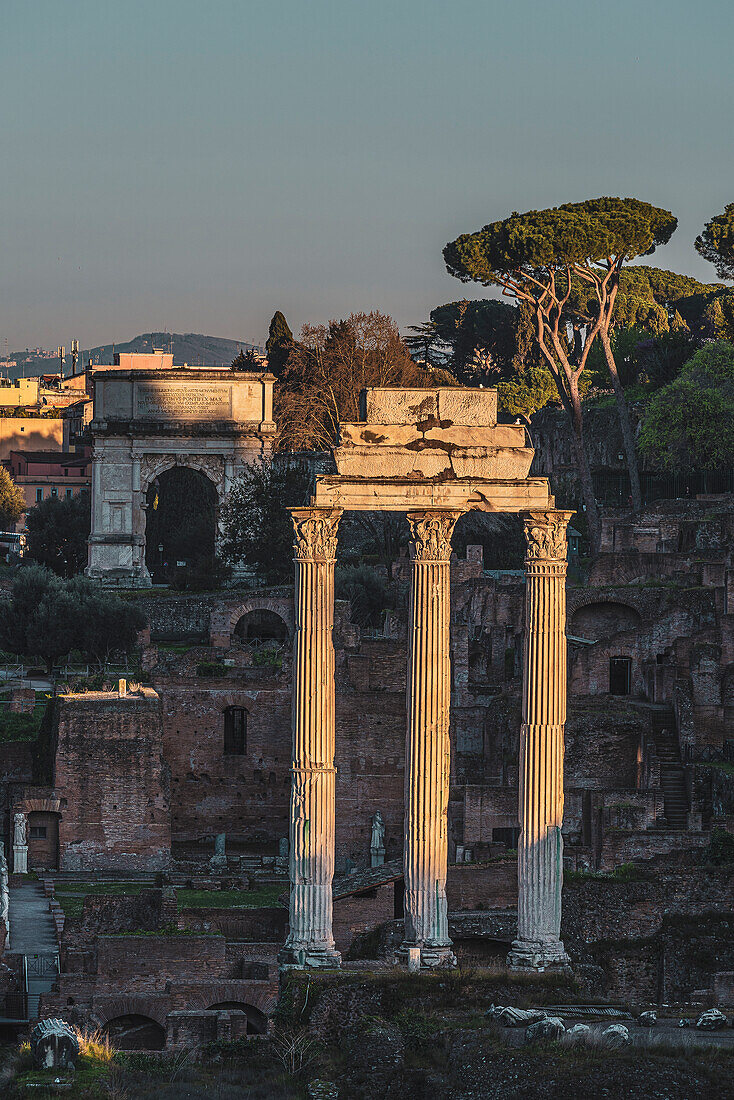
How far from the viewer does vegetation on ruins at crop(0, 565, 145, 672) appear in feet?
160

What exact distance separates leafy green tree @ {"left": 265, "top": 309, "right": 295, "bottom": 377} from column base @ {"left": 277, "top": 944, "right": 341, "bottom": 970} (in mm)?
58107

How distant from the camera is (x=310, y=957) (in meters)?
23.0

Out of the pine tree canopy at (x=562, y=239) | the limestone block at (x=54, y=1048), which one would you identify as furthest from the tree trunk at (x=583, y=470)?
the limestone block at (x=54, y=1048)

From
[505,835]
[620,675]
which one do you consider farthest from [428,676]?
[620,675]

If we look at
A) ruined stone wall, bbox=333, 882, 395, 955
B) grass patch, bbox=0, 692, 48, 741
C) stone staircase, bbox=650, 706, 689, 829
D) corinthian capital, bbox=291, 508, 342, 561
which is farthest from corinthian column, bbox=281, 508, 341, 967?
grass patch, bbox=0, 692, 48, 741

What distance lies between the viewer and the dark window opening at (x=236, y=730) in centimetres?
4362

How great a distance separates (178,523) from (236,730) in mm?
26449

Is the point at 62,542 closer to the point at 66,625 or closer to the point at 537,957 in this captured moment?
the point at 66,625

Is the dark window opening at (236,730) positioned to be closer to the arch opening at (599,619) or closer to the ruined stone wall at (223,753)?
the ruined stone wall at (223,753)

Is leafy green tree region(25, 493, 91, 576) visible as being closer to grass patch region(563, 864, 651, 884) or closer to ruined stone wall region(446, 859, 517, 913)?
ruined stone wall region(446, 859, 517, 913)

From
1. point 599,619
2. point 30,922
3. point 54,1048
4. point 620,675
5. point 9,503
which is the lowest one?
point 54,1048

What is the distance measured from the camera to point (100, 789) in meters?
39.8

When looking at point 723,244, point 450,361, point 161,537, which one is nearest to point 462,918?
point 723,244

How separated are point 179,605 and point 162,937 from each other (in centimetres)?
2593
